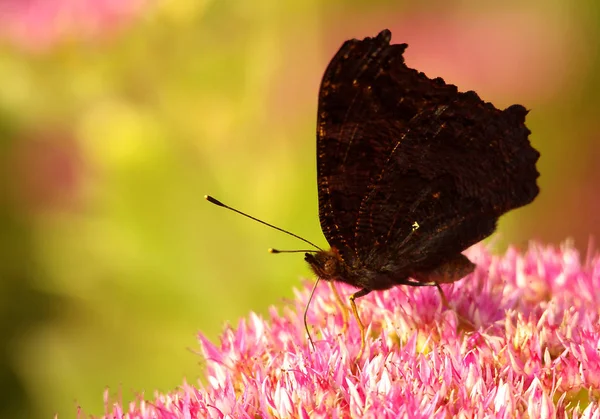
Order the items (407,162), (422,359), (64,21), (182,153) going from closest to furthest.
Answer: (422,359) → (407,162) → (64,21) → (182,153)

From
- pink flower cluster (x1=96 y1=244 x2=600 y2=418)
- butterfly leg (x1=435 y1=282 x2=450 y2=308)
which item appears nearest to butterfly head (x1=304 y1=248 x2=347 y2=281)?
pink flower cluster (x1=96 y1=244 x2=600 y2=418)

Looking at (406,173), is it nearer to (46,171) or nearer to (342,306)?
(342,306)

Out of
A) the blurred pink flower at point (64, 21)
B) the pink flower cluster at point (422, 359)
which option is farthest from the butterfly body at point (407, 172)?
the blurred pink flower at point (64, 21)

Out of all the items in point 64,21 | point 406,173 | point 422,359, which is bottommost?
point 422,359

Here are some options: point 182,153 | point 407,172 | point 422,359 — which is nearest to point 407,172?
point 407,172

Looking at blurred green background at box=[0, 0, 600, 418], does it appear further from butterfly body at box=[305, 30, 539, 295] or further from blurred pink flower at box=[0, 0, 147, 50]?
butterfly body at box=[305, 30, 539, 295]

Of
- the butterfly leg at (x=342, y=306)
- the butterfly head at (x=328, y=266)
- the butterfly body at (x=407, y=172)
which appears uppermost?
the butterfly body at (x=407, y=172)

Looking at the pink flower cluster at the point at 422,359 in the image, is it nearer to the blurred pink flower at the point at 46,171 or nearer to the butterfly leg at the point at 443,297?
the butterfly leg at the point at 443,297

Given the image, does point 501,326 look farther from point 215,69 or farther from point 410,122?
point 215,69
